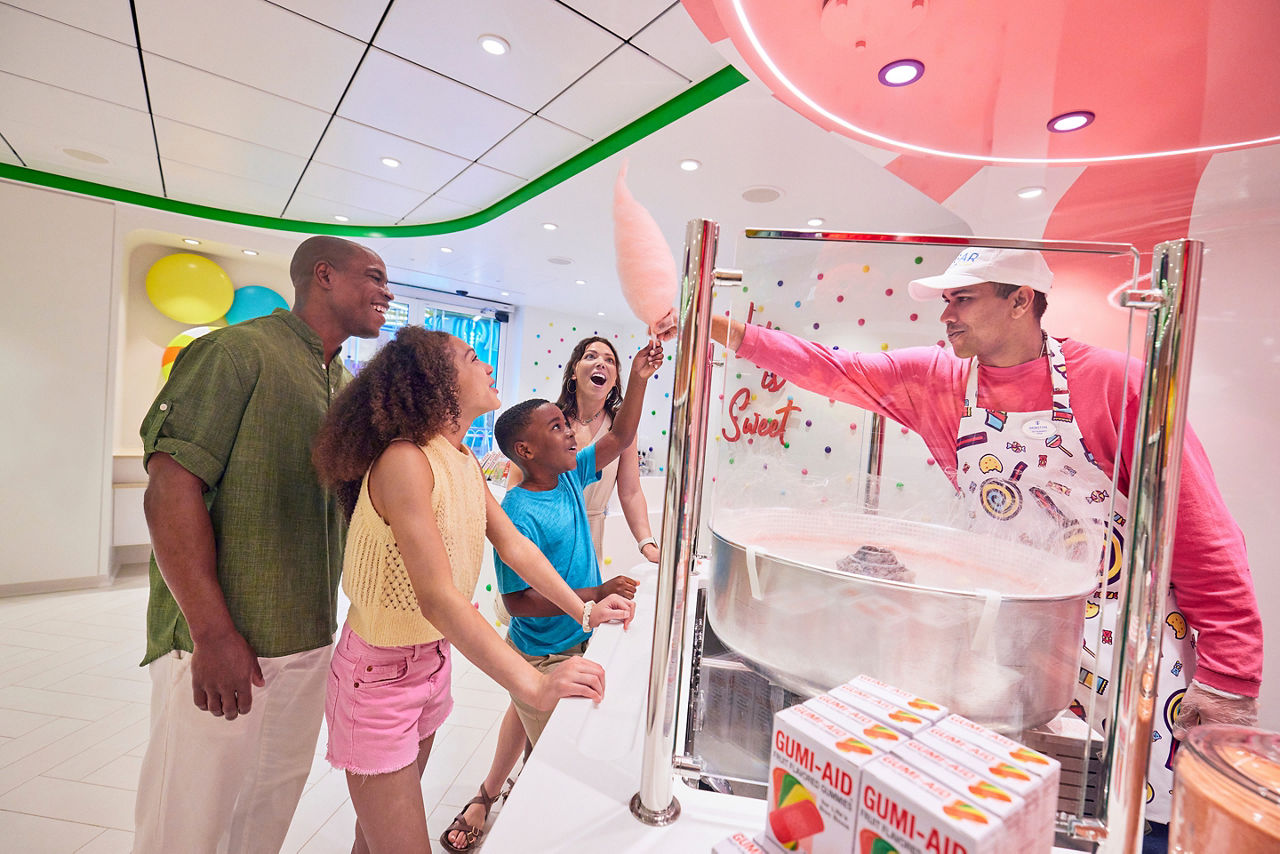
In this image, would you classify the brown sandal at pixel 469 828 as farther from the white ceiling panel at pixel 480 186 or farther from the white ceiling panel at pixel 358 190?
the white ceiling panel at pixel 358 190

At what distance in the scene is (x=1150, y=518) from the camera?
1.85 ft

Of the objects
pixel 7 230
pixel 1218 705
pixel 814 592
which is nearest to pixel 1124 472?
pixel 814 592

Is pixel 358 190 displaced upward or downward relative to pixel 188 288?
upward

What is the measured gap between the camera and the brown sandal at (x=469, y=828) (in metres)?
1.78

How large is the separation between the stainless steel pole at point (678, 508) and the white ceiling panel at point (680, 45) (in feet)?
5.59

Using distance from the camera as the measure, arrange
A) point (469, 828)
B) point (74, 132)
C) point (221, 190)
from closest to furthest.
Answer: point (469, 828) → point (74, 132) → point (221, 190)

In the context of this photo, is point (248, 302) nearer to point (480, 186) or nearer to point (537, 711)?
point (480, 186)

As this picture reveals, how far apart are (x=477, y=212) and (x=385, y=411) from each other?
359cm

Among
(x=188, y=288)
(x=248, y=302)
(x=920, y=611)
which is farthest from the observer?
(x=248, y=302)

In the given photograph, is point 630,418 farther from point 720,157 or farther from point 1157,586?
point 720,157

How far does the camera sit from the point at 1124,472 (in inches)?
25.6

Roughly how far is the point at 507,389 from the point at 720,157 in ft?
19.3

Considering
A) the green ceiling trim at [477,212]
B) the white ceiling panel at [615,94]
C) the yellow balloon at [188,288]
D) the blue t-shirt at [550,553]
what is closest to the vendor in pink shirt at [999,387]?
the blue t-shirt at [550,553]

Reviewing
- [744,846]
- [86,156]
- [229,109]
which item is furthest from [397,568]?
[86,156]
